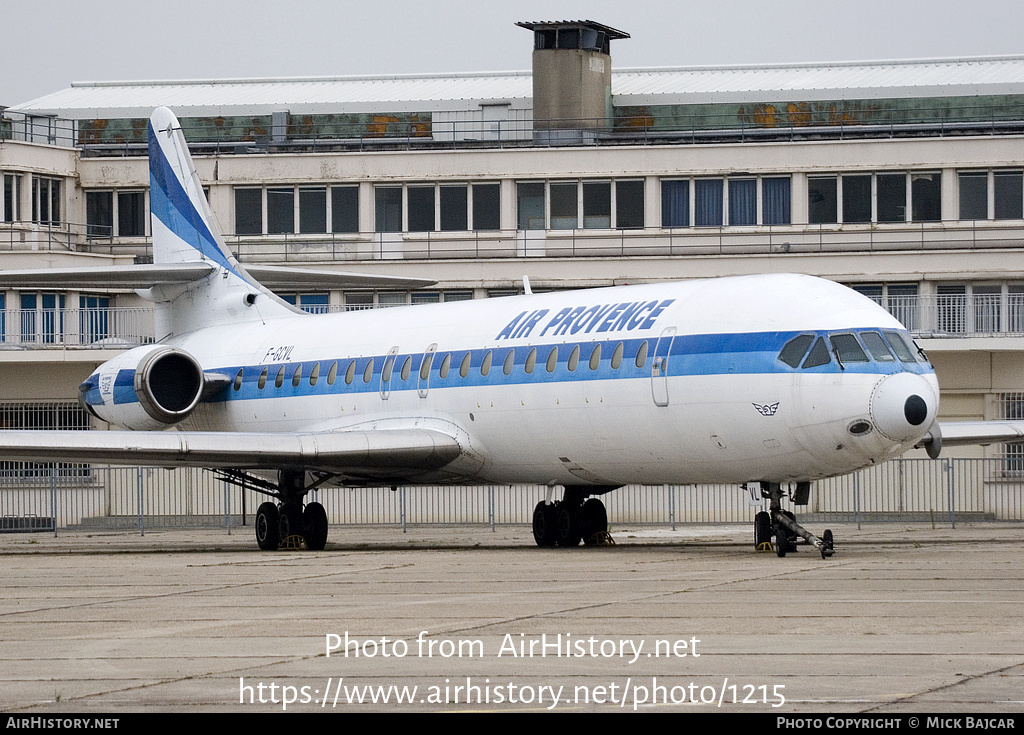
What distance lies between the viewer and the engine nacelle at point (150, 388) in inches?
1088

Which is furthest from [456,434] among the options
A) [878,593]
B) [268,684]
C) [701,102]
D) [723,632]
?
[701,102]

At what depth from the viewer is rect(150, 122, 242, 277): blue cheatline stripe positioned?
3062cm

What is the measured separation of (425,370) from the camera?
24.9 metres

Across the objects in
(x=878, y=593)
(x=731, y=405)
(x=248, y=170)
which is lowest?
(x=878, y=593)

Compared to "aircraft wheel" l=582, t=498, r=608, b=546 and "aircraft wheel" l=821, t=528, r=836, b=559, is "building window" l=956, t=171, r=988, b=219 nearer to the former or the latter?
"aircraft wheel" l=582, t=498, r=608, b=546

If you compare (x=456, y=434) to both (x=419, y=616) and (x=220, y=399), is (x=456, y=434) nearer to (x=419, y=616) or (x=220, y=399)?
(x=220, y=399)

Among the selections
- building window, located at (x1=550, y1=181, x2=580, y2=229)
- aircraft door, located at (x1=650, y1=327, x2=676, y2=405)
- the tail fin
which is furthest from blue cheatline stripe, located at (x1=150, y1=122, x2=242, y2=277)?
building window, located at (x1=550, y1=181, x2=580, y2=229)

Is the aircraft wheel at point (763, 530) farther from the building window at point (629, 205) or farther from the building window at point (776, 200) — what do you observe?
the building window at point (629, 205)

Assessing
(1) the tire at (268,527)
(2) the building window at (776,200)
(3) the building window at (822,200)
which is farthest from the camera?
(2) the building window at (776,200)

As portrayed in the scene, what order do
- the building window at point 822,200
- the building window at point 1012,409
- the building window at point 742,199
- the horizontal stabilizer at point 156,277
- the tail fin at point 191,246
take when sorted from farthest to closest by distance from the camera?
the building window at point 742,199 < the building window at point 822,200 < the building window at point 1012,409 < the tail fin at point 191,246 < the horizontal stabilizer at point 156,277

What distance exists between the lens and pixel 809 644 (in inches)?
434

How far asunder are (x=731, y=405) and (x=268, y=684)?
11183 millimetres

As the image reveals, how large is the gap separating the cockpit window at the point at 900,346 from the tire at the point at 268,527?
1019cm

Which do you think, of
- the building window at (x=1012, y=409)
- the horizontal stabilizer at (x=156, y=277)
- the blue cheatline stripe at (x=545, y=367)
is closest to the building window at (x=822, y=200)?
the building window at (x=1012, y=409)
